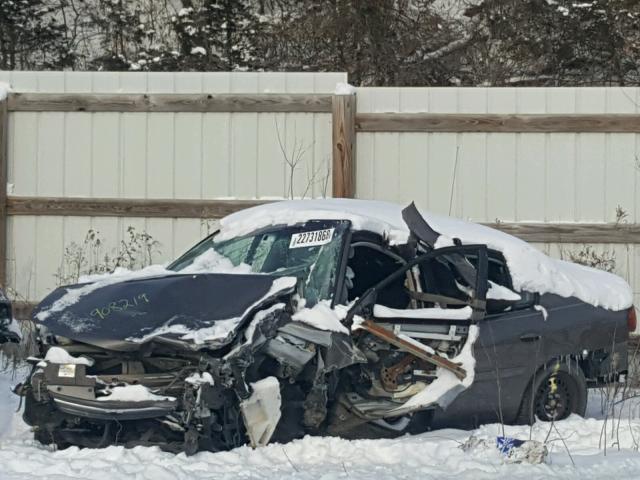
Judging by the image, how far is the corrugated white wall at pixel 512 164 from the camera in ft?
34.2

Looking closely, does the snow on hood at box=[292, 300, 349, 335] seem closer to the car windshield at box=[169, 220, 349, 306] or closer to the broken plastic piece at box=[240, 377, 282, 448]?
the car windshield at box=[169, 220, 349, 306]

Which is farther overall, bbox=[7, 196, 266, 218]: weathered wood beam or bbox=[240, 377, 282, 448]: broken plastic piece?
bbox=[7, 196, 266, 218]: weathered wood beam

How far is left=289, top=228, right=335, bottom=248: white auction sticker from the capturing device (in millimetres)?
6699

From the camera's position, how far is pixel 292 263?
6.73 m

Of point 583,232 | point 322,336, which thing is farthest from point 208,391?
point 583,232

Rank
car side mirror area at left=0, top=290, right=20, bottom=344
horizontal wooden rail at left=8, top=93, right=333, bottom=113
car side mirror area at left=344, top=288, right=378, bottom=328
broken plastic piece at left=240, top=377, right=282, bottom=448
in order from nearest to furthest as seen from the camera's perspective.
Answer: broken plastic piece at left=240, top=377, right=282, bottom=448 < car side mirror area at left=344, top=288, right=378, bottom=328 < car side mirror area at left=0, top=290, right=20, bottom=344 < horizontal wooden rail at left=8, top=93, right=333, bottom=113

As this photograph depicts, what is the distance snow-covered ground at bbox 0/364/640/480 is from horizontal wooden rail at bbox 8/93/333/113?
4986 mm

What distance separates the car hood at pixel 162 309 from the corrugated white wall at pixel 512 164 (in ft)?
15.0

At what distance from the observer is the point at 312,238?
22.3 feet

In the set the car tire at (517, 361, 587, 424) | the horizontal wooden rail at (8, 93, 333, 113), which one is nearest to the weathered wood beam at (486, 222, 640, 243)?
the horizontal wooden rail at (8, 93, 333, 113)

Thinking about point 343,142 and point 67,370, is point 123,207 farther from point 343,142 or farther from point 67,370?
point 67,370

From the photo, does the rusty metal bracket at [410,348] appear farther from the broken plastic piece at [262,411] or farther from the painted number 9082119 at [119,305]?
the painted number 9082119 at [119,305]

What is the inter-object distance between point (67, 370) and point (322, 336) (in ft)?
4.94

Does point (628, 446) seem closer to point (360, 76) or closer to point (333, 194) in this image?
point (333, 194)
